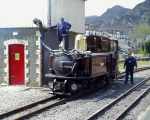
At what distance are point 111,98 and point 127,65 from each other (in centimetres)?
631

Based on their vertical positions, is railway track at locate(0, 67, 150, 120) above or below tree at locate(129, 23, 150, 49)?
below

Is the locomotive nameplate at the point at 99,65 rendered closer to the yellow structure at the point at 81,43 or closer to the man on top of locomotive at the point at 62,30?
the yellow structure at the point at 81,43

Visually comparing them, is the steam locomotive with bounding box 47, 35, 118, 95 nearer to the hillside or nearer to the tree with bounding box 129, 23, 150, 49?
the tree with bounding box 129, 23, 150, 49

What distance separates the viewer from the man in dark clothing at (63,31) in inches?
811

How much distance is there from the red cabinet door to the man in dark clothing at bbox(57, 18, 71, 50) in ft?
7.81

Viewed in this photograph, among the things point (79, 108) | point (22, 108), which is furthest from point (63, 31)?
point (22, 108)

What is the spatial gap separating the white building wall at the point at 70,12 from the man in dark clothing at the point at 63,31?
1.31 m

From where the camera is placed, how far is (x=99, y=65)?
65.7 feet

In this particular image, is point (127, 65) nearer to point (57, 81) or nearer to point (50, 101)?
point (57, 81)

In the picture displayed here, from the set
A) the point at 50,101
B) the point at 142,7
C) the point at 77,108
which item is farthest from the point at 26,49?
the point at 142,7

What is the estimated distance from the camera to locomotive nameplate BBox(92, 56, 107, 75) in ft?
62.5

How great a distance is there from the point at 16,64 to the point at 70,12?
15.7ft

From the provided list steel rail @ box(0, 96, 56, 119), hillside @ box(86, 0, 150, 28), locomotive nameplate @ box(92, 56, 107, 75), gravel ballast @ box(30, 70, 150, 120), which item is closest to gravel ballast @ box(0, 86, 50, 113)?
steel rail @ box(0, 96, 56, 119)

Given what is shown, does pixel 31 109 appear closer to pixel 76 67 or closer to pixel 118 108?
pixel 118 108
